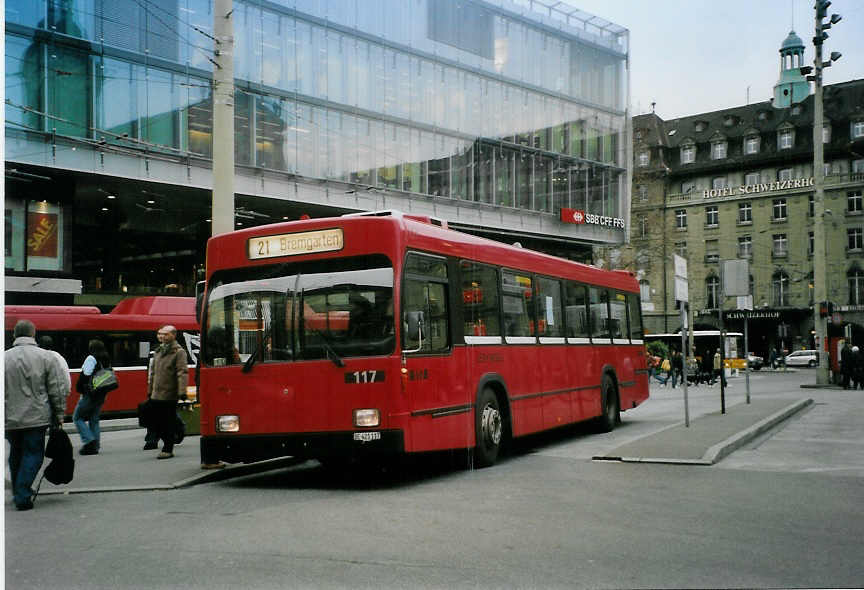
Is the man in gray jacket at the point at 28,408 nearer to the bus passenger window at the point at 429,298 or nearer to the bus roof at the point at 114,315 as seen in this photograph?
the bus passenger window at the point at 429,298

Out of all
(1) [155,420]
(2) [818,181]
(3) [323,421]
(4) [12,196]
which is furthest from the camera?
(2) [818,181]

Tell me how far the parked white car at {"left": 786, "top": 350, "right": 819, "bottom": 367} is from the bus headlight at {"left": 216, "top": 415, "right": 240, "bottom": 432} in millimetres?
→ 66673

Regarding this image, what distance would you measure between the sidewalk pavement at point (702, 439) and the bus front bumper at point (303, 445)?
358cm

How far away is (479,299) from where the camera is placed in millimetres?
11508

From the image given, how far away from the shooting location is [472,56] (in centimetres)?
4219

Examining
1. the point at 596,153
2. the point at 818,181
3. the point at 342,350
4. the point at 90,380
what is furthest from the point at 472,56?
the point at 342,350

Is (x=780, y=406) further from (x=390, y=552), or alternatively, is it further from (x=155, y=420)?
(x=390, y=552)

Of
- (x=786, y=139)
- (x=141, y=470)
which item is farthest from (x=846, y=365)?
(x=786, y=139)

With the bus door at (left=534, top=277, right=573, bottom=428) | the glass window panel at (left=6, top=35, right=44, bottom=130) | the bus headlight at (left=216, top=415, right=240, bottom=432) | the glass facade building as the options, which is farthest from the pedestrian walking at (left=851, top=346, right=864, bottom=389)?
the bus headlight at (left=216, top=415, right=240, bottom=432)

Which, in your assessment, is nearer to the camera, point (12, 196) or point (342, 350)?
point (342, 350)

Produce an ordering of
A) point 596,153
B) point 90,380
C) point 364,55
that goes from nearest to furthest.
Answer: point 90,380 < point 364,55 < point 596,153

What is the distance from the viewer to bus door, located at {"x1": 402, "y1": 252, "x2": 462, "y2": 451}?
9742 mm

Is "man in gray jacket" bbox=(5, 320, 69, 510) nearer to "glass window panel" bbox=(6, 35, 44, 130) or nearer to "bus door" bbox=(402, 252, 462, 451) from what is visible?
"bus door" bbox=(402, 252, 462, 451)

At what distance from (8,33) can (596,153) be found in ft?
101
